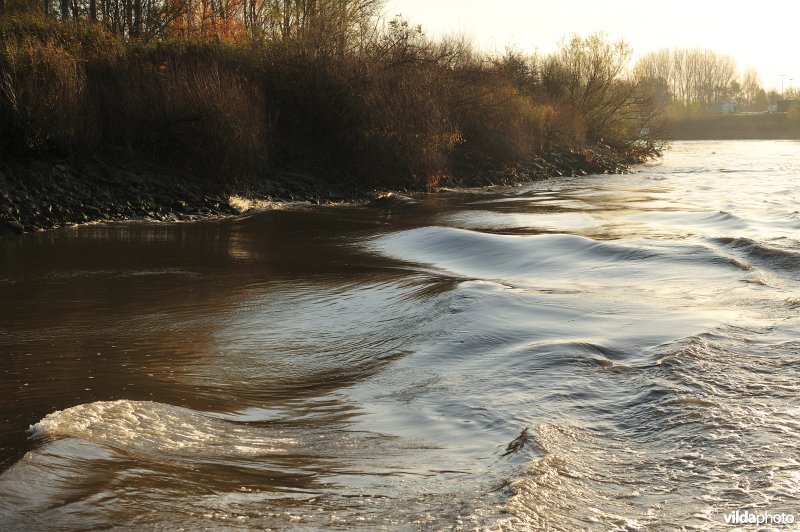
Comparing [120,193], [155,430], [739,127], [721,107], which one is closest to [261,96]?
[120,193]

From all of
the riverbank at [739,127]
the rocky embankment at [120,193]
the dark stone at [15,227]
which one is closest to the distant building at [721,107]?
the riverbank at [739,127]

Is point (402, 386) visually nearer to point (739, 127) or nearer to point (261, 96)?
point (261, 96)

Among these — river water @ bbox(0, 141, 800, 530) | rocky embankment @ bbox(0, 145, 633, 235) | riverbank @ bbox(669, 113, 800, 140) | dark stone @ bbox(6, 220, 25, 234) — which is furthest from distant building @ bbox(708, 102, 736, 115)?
dark stone @ bbox(6, 220, 25, 234)

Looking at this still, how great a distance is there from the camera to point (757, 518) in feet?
14.0

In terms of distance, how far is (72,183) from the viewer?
60.2 ft

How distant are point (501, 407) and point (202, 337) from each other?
3486mm

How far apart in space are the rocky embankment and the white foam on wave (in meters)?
11.9

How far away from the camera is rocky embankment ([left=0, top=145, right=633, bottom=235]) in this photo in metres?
17.0

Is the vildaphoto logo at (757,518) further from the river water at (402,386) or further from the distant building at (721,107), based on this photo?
the distant building at (721,107)

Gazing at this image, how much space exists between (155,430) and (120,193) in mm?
14675

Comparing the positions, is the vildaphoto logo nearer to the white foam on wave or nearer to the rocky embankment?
the white foam on wave

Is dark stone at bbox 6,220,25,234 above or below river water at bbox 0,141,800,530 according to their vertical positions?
above

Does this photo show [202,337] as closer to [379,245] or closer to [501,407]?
[501,407]

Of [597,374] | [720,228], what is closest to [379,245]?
[720,228]
